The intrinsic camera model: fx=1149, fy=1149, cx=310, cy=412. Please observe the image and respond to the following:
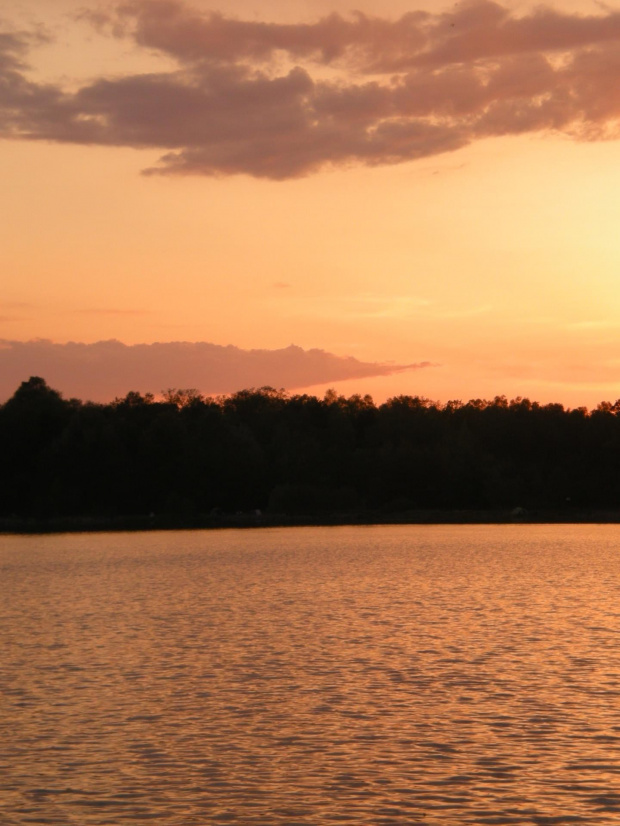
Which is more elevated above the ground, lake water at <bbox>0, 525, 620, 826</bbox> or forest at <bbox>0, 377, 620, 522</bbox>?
forest at <bbox>0, 377, 620, 522</bbox>

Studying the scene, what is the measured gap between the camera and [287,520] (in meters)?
135

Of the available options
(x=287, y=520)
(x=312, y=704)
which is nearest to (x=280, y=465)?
(x=287, y=520)

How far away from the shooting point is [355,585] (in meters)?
51.2

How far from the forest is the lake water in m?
82.8

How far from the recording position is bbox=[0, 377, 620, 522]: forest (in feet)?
432

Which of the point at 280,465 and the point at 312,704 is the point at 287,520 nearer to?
the point at 280,465

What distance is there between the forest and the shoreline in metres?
1.16

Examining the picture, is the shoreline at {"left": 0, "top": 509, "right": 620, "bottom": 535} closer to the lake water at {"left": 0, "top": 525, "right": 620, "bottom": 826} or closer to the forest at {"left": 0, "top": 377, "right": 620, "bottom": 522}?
the forest at {"left": 0, "top": 377, "right": 620, "bottom": 522}

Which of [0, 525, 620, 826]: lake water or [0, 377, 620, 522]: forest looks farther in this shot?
[0, 377, 620, 522]: forest

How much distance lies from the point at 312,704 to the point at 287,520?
4424 inches

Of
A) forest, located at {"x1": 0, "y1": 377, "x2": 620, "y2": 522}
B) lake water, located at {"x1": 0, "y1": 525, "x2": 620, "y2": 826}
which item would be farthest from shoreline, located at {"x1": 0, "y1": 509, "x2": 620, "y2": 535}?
lake water, located at {"x1": 0, "y1": 525, "x2": 620, "y2": 826}

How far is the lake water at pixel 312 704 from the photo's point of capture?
52.9 feet

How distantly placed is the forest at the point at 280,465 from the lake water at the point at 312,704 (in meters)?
→ 82.8

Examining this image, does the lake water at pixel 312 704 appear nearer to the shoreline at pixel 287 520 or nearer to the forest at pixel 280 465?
the shoreline at pixel 287 520
